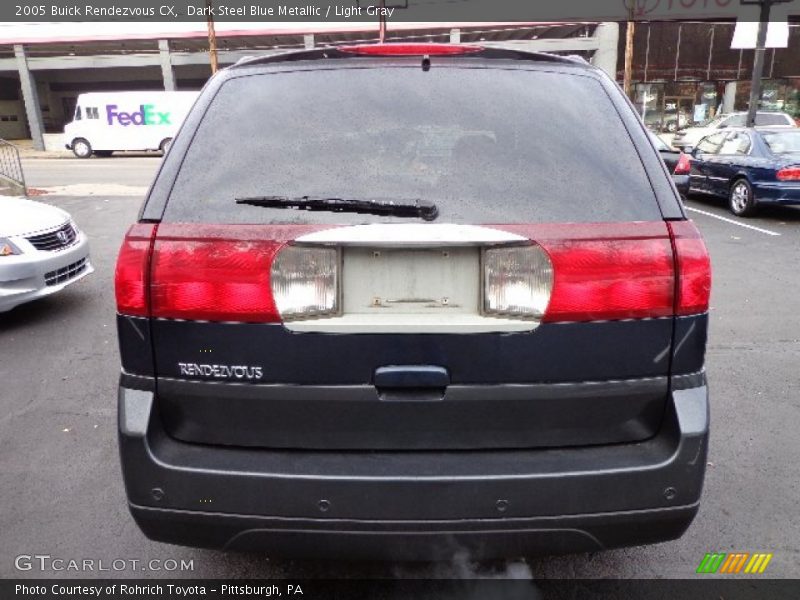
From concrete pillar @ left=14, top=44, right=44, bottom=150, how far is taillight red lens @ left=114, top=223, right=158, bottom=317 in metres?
38.7

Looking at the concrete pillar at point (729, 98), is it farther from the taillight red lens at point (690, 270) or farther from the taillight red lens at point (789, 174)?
the taillight red lens at point (690, 270)

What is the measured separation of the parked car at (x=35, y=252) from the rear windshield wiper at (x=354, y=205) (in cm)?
446

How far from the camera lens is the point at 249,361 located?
1.85m

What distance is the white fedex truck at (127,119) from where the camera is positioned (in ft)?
93.4

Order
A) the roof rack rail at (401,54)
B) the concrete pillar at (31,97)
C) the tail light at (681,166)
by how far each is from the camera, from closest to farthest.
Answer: the roof rack rail at (401,54), the tail light at (681,166), the concrete pillar at (31,97)

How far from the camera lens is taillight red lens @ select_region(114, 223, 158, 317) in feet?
6.17

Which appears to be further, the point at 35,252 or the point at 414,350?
the point at 35,252

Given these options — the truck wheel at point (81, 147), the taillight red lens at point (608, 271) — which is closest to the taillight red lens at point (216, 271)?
the taillight red lens at point (608, 271)

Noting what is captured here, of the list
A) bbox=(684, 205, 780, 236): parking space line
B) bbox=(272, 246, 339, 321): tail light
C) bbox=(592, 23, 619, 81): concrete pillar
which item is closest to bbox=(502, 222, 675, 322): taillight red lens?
bbox=(272, 246, 339, 321): tail light

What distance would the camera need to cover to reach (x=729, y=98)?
34.4 m

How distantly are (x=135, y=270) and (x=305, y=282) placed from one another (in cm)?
51

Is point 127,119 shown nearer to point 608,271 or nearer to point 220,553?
point 220,553

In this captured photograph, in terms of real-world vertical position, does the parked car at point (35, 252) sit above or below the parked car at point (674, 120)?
above

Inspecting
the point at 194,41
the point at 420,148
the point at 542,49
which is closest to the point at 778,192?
the point at 420,148
